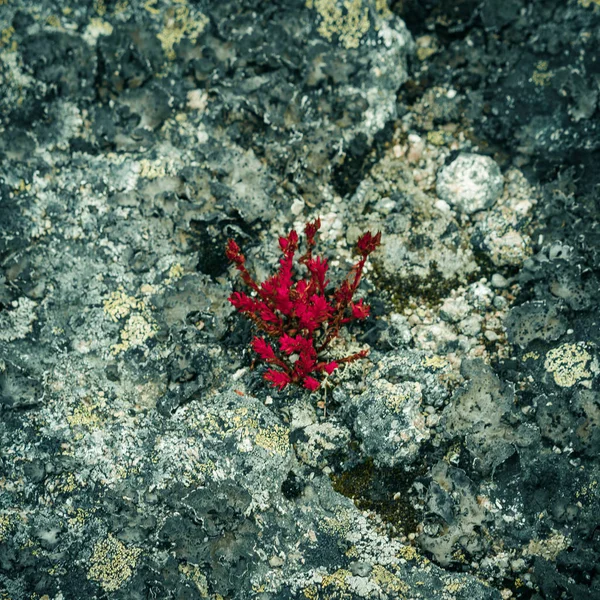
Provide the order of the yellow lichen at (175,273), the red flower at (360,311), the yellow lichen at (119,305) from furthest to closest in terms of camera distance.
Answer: the yellow lichen at (175,273) < the yellow lichen at (119,305) < the red flower at (360,311)

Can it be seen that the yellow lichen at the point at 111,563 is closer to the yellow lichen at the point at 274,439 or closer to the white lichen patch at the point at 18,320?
the yellow lichen at the point at 274,439

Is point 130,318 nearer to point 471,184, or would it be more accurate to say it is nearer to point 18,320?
point 18,320

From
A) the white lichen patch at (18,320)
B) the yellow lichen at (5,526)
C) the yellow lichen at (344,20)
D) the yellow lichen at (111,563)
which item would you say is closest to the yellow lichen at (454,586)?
the yellow lichen at (111,563)

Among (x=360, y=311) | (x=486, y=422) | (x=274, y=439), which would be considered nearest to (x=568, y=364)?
(x=486, y=422)

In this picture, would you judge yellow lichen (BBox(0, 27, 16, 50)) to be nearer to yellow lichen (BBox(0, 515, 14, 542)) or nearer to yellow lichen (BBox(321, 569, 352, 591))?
yellow lichen (BBox(0, 515, 14, 542))

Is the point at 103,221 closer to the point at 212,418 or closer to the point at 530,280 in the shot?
the point at 212,418

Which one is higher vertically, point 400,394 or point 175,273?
point 175,273
